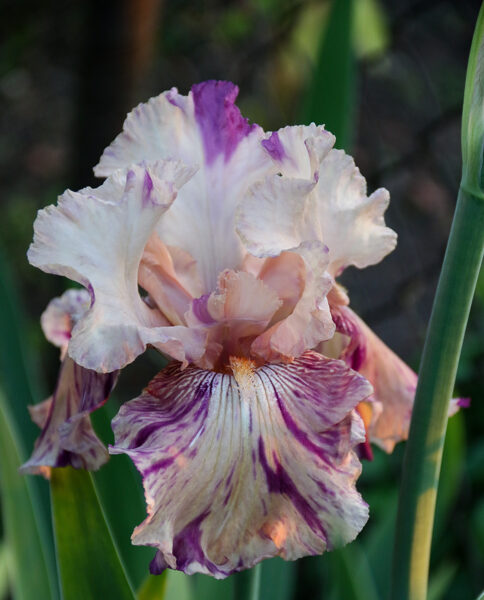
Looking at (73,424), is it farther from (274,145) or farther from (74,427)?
(274,145)

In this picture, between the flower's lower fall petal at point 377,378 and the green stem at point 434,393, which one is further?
the flower's lower fall petal at point 377,378

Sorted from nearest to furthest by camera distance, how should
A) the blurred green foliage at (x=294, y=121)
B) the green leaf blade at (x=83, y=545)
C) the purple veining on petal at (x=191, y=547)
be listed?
the purple veining on petal at (x=191, y=547), the green leaf blade at (x=83, y=545), the blurred green foliage at (x=294, y=121)

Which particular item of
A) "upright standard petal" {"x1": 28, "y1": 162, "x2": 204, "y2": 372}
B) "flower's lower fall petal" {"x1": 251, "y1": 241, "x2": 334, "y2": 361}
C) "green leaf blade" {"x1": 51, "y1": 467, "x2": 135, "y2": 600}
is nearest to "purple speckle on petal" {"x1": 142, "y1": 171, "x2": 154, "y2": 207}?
"upright standard petal" {"x1": 28, "y1": 162, "x2": 204, "y2": 372}

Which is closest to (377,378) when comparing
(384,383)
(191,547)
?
(384,383)

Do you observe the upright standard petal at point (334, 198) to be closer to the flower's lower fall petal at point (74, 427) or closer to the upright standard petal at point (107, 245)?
the upright standard petal at point (107, 245)

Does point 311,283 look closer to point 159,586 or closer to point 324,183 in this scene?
point 324,183

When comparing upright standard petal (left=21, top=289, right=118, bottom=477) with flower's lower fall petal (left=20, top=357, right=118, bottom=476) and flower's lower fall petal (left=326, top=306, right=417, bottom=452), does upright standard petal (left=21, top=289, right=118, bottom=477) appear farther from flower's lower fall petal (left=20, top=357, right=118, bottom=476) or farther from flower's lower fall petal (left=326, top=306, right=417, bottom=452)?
flower's lower fall petal (left=326, top=306, right=417, bottom=452)

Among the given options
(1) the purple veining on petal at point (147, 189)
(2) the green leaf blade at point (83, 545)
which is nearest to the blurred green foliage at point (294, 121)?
(2) the green leaf blade at point (83, 545)

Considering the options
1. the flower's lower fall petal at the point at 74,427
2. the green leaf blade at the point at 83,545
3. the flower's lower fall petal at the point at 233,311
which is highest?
the flower's lower fall petal at the point at 233,311
